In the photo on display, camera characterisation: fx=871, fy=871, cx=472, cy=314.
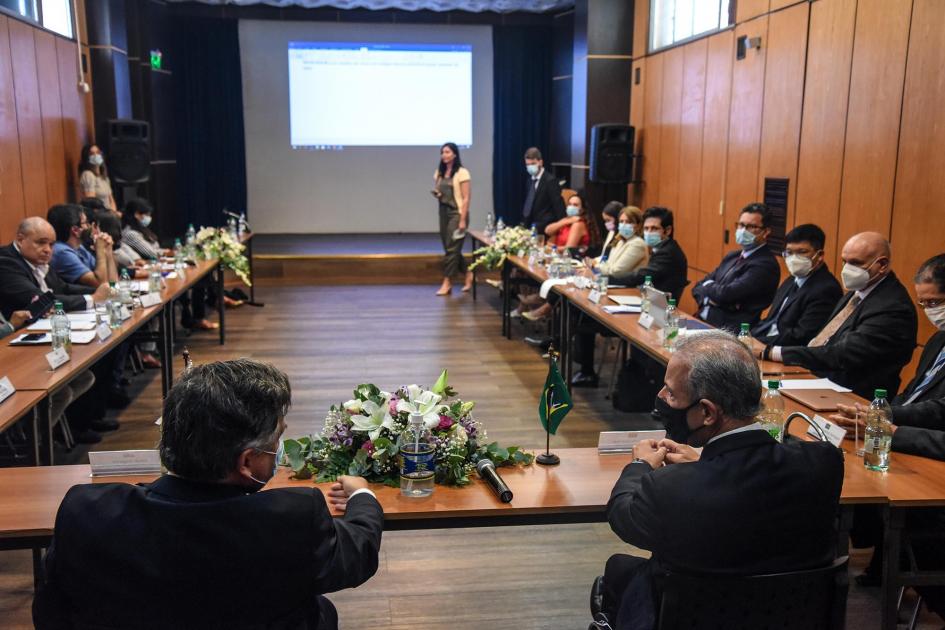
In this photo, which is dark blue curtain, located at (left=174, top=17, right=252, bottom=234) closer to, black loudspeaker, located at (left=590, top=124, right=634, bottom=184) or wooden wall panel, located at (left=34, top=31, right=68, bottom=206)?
wooden wall panel, located at (left=34, top=31, right=68, bottom=206)

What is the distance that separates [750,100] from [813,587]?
6040 millimetres

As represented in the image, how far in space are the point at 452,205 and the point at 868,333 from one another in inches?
256

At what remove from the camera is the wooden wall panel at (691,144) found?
26.5 feet

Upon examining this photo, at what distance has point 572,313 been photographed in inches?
232

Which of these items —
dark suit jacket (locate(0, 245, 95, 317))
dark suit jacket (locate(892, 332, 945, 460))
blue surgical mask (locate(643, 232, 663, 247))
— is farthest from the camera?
blue surgical mask (locate(643, 232, 663, 247))

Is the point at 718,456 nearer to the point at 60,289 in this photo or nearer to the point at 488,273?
the point at 60,289

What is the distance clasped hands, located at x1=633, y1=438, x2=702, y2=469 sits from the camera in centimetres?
225

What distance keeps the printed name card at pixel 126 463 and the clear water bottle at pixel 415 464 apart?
714 millimetres

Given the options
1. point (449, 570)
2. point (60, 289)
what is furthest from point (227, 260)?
point (449, 570)

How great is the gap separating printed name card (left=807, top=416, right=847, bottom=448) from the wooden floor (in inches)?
27.2

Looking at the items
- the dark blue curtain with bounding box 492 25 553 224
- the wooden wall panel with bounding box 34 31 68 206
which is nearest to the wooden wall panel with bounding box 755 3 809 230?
the wooden wall panel with bounding box 34 31 68 206

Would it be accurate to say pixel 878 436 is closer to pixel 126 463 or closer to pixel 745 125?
pixel 126 463

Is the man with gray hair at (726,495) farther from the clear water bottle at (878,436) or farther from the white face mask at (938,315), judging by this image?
the white face mask at (938,315)

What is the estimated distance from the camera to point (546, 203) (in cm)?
917
